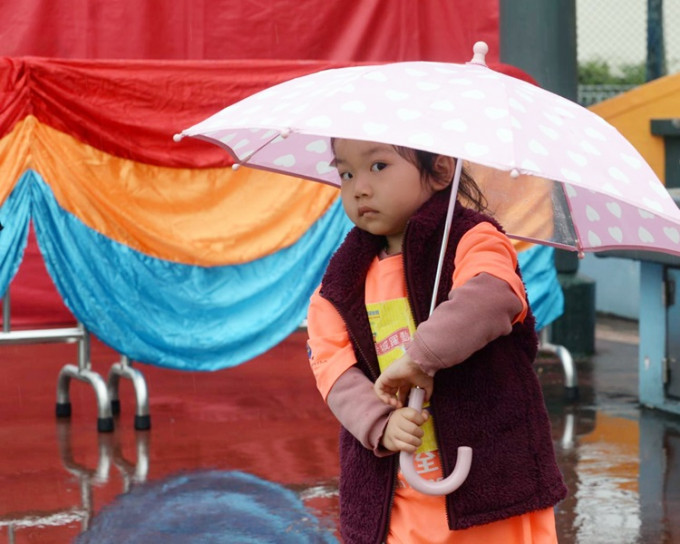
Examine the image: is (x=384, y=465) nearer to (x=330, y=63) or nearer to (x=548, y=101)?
(x=548, y=101)

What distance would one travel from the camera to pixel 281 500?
4793 millimetres

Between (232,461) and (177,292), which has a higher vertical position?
(177,292)

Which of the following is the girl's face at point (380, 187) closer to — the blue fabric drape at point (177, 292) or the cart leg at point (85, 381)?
the blue fabric drape at point (177, 292)

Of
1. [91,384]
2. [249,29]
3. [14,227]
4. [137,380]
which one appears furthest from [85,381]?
[249,29]

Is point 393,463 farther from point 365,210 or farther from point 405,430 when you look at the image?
point 365,210

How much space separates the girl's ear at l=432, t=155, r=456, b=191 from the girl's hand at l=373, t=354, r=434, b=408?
0.42 meters

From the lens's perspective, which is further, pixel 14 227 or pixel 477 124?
pixel 14 227

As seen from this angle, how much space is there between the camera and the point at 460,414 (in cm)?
252

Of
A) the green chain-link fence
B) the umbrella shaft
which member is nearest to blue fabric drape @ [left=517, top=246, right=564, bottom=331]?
the green chain-link fence

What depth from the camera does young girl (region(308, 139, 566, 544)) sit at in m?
2.47

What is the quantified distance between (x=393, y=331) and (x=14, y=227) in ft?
11.0

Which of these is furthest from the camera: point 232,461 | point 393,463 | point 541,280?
point 541,280

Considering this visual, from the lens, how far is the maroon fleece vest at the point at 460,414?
2510 mm

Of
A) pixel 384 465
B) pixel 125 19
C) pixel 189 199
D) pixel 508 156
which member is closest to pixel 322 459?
pixel 189 199
